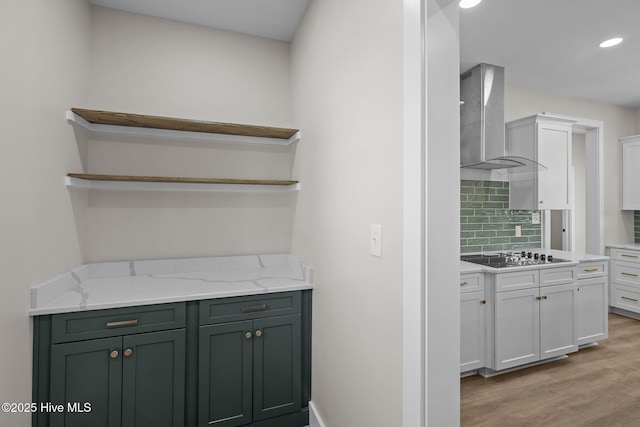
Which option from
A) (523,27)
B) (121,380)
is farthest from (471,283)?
(121,380)

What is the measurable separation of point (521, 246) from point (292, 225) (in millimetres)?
2657

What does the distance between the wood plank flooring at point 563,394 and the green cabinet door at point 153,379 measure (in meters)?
1.87

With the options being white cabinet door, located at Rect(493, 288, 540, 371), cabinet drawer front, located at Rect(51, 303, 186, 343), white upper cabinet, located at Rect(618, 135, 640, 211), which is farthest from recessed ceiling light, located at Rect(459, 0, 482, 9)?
white upper cabinet, located at Rect(618, 135, 640, 211)

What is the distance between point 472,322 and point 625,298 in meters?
2.78

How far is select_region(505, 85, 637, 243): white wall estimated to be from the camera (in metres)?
3.69

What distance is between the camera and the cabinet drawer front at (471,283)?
2500 mm

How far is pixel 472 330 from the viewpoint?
8.28 feet

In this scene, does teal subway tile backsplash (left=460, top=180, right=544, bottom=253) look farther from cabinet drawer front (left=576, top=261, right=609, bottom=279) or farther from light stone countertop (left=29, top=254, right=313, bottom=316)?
light stone countertop (left=29, top=254, right=313, bottom=316)

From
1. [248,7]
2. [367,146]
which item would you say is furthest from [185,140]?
[367,146]

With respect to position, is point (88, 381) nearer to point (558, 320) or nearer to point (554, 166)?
point (558, 320)

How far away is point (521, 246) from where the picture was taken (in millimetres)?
3484

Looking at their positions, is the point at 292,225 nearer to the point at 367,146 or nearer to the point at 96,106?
the point at 367,146

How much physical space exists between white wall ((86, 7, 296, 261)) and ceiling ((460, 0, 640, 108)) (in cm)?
162

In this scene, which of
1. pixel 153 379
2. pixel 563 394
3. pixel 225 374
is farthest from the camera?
pixel 563 394
